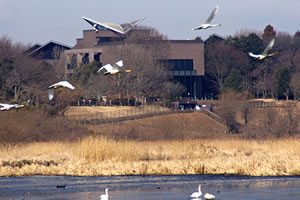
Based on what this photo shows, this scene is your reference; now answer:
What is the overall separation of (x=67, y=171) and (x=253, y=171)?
8.48 meters

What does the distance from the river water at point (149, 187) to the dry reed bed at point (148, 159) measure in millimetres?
828

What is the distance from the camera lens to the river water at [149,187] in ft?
82.2

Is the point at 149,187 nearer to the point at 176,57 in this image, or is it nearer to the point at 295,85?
the point at 295,85

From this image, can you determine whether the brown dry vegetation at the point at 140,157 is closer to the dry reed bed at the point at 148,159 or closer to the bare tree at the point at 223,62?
the dry reed bed at the point at 148,159

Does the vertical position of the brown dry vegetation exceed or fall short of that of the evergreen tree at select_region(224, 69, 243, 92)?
it falls short

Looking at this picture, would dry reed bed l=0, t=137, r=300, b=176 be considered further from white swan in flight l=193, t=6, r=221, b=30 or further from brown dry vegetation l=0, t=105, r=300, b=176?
white swan in flight l=193, t=6, r=221, b=30

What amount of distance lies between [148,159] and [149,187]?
396 inches

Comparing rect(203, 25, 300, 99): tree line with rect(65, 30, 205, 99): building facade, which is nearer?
rect(203, 25, 300, 99): tree line

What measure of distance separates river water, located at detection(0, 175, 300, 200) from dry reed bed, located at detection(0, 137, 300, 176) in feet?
2.72

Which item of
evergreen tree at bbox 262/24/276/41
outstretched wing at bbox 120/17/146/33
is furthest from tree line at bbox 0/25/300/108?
outstretched wing at bbox 120/17/146/33

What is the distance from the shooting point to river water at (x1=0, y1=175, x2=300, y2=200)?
25047mm

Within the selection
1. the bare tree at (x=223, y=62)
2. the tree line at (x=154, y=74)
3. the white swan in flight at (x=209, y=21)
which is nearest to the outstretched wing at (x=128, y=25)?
the white swan in flight at (x=209, y=21)

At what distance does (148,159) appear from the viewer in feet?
123

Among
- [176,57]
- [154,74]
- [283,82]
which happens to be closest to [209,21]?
[154,74]
